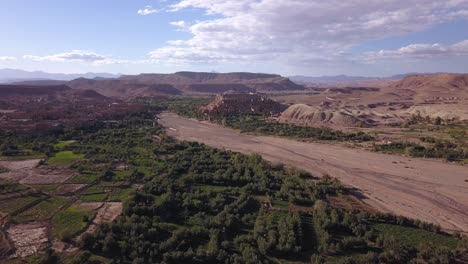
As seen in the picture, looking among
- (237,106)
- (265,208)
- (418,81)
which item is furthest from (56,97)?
(418,81)

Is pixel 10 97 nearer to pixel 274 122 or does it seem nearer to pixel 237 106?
pixel 237 106

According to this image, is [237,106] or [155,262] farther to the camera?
[237,106]

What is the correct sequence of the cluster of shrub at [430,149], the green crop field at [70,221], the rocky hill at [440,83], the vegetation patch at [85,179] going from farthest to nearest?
the rocky hill at [440,83] → the cluster of shrub at [430,149] → the vegetation patch at [85,179] → the green crop field at [70,221]

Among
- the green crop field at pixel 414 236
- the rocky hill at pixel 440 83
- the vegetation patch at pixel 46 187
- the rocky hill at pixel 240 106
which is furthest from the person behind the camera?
the rocky hill at pixel 440 83

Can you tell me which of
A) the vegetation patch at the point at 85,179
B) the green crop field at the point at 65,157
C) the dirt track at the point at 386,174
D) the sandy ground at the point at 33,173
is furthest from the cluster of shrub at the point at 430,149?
the sandy ground at the point at 33,173

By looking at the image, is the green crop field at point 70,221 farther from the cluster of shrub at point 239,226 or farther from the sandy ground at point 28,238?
the cluster of shrub at point 239,226

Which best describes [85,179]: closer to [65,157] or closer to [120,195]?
[120,195]

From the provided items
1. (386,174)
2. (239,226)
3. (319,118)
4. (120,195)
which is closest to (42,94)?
(319,118)
